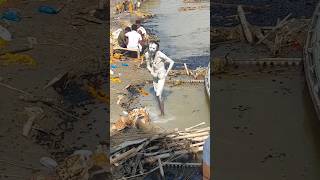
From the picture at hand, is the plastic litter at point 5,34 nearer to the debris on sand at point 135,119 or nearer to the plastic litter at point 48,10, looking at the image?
the plastic litter at point 48,10

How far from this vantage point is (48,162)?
440 cm

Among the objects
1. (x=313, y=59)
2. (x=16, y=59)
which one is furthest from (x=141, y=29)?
(x=313, y=59)

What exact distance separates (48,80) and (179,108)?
137 centimetres

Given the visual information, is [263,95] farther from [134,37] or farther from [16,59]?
[16,59]

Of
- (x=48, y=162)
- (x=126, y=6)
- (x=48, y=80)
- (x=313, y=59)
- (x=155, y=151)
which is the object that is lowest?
(x=48, y=162)

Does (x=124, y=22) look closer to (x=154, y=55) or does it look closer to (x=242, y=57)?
(x=154, y=55)

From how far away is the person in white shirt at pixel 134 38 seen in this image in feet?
15.0

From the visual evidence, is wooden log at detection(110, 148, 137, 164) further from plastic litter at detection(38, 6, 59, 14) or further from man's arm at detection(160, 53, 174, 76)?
plastic litter at detection(38, 6, 59, 14)

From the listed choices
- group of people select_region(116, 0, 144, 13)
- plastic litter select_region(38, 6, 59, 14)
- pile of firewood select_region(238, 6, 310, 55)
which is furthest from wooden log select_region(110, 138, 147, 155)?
pile of firewood select_region(238, 6, 310, 55)

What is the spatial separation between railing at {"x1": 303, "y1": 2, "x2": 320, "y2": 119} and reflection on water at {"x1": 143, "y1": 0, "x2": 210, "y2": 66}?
1106mm

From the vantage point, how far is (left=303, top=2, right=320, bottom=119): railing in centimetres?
490

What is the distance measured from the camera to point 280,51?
5.88 meters

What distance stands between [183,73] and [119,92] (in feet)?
1.92

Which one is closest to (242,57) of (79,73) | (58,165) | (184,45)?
(184,45)
